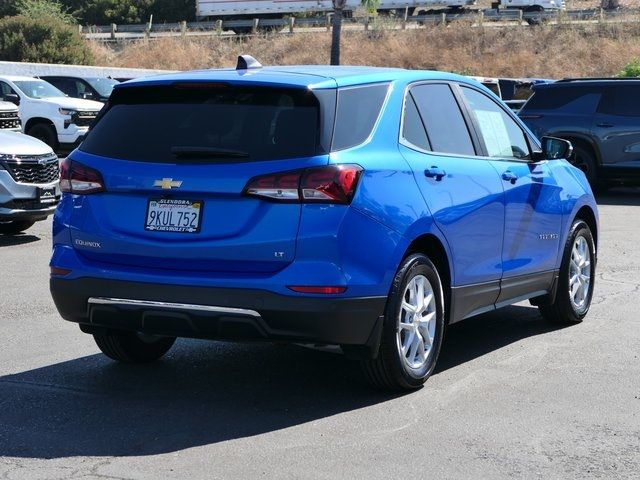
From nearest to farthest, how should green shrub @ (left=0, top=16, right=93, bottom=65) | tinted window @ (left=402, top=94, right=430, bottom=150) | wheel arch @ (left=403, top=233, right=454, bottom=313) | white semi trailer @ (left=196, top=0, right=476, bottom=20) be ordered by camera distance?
wheel arch @ (left=403, top=233, right=454, bottom=313) → tinted window @ (left=402, top=94, right=430, bottom=150) → green shrub @ (left=0, top=16, right=93, bottom=65) → white semi trailer @ (left=196, top=0, right=476, bottom=20)

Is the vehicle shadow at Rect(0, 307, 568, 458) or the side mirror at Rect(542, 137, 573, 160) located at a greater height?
the side mirror at Rect(542, 137, 573, 160)

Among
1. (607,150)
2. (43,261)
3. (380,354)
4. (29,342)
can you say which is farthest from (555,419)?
(607,150)

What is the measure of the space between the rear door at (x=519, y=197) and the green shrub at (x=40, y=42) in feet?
152

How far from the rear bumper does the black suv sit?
1405 cm

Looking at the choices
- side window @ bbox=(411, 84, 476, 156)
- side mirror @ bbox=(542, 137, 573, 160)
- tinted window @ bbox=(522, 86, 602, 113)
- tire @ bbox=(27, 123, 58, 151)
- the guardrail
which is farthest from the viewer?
the guardrail

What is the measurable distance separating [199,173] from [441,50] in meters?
53.6

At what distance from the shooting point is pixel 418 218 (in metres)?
6.23

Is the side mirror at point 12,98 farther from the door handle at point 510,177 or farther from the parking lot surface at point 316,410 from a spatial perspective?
the door handle at point 510,177

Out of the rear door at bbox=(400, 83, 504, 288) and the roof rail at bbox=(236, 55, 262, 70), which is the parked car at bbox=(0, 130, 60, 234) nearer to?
the roof rail at bbox=(236, 55, 262, 70)

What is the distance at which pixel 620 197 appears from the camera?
19781 millimetres

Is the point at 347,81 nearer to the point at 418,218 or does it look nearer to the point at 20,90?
the point at 418,218

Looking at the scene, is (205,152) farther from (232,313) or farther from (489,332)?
(489,332)

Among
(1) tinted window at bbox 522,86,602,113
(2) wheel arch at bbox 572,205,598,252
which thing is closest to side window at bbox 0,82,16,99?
(1) tinted window at bbox 522,86,602,113

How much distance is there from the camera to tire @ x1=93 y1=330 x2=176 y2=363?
691 centimetres
